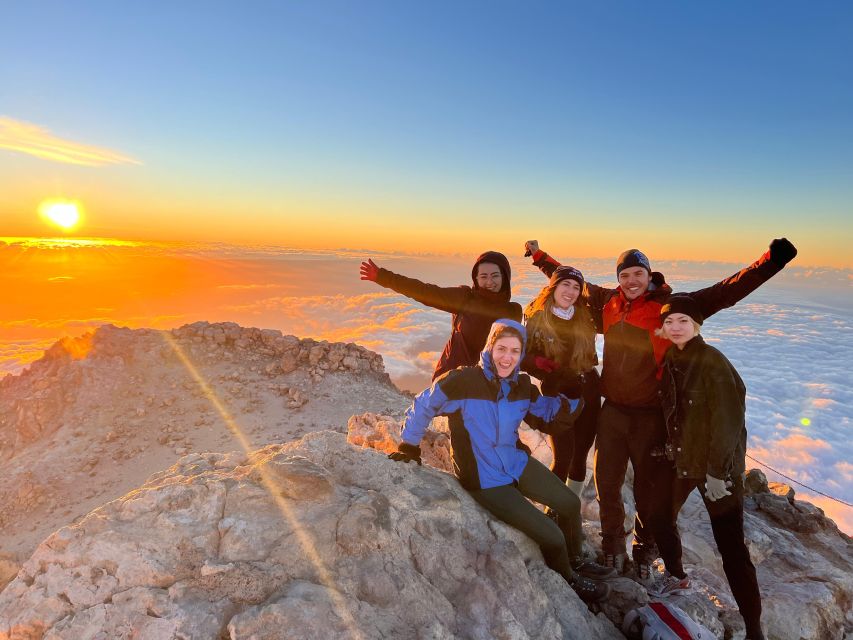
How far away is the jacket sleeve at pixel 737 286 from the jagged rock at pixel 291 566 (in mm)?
2649

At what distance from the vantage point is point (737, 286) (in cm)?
372

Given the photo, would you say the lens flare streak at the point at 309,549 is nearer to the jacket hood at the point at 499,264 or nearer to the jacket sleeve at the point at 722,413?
the jacket hood at the point at 499,264

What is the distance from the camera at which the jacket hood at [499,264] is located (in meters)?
4.54

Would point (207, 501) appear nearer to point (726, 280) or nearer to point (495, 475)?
point (495, 475)

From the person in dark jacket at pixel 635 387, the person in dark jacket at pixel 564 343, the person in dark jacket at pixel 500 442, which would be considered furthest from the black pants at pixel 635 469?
the person in dark jacket at pixel 500 442

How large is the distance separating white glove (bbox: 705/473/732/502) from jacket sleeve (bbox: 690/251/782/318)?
1.42 m

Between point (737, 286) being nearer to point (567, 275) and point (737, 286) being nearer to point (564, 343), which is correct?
point (567, 275)

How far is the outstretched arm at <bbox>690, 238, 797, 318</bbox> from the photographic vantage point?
3.56 metres

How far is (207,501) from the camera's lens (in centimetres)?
299

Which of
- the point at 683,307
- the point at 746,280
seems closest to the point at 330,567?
the point at 683,307

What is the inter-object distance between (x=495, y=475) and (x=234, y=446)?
332 inches

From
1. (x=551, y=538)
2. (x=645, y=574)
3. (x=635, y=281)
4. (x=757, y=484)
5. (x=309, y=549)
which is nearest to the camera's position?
(x=309, y=549)

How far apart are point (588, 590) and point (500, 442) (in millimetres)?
1383

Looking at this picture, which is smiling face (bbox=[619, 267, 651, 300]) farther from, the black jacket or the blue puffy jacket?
the blue puffy jacket
